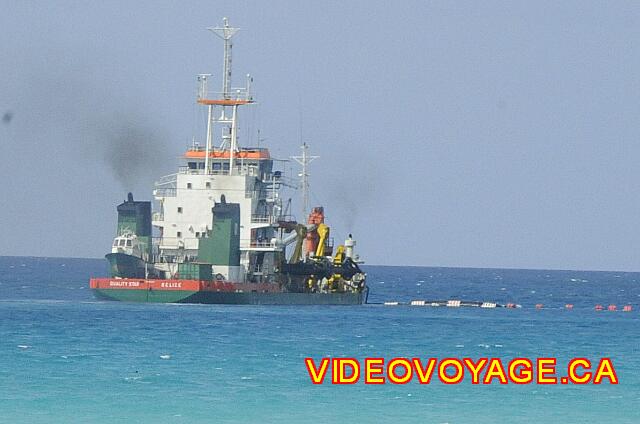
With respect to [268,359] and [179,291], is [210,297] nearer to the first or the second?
[179,291]

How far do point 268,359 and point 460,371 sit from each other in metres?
8.65

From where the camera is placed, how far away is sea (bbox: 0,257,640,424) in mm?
49562

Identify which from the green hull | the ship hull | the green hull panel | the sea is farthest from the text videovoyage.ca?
the green hull

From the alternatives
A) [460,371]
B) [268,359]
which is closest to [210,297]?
[268,359]

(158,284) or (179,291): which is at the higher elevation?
(158,284)

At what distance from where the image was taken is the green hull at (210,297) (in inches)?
3804

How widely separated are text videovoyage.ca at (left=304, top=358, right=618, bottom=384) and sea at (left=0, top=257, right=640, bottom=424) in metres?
0.91

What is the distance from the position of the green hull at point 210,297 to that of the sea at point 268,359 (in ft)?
2.43

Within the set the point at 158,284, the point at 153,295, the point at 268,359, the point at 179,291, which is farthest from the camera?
the point at 153,295

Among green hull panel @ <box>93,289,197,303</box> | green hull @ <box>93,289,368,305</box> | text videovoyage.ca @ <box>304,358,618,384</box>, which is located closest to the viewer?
text videovoyage.ca @ <box>304,358,618,384</box>

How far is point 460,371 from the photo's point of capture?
6106cm

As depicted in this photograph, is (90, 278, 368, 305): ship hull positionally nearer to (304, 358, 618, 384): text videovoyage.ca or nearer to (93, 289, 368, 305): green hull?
(93, 289, 368, 305): green hull

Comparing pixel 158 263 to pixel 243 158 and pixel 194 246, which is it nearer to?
pixel 194 246

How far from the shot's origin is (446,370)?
61906 millimetres
